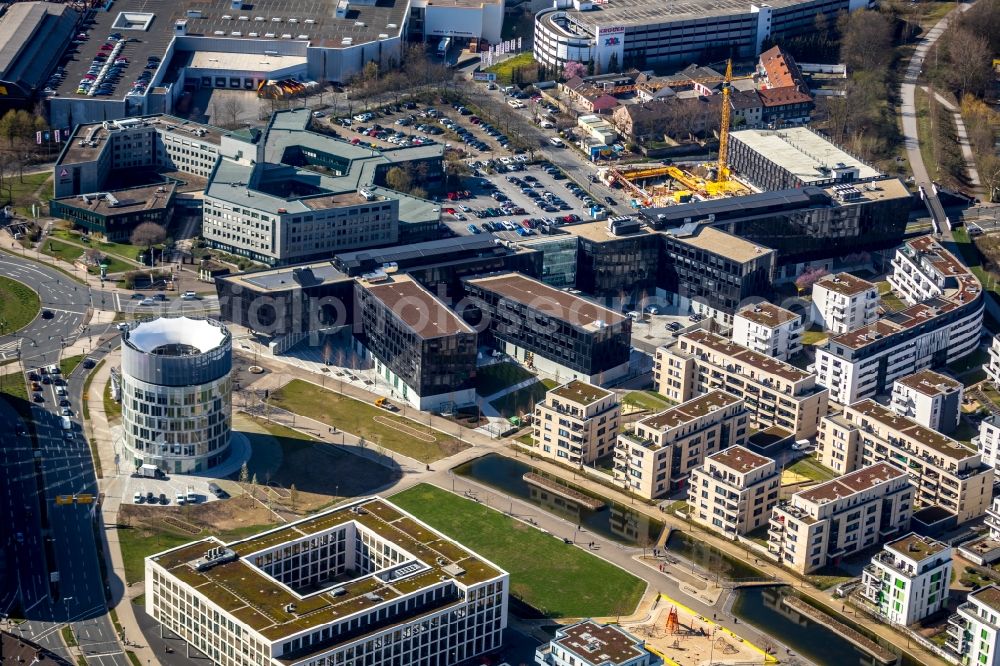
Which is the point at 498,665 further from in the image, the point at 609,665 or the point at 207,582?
the point at 207,582

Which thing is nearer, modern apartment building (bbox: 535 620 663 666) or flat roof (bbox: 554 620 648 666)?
modern apartment building (bbox: 535 620 663 666)

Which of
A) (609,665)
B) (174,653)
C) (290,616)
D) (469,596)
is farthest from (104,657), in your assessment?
(609,665)

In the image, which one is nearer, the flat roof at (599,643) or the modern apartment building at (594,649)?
the modern apartment building at (594,649)

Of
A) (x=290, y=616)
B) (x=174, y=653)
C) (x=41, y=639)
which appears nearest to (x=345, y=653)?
(x=290, y=616)

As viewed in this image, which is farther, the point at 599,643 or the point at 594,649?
the point at 599,643
